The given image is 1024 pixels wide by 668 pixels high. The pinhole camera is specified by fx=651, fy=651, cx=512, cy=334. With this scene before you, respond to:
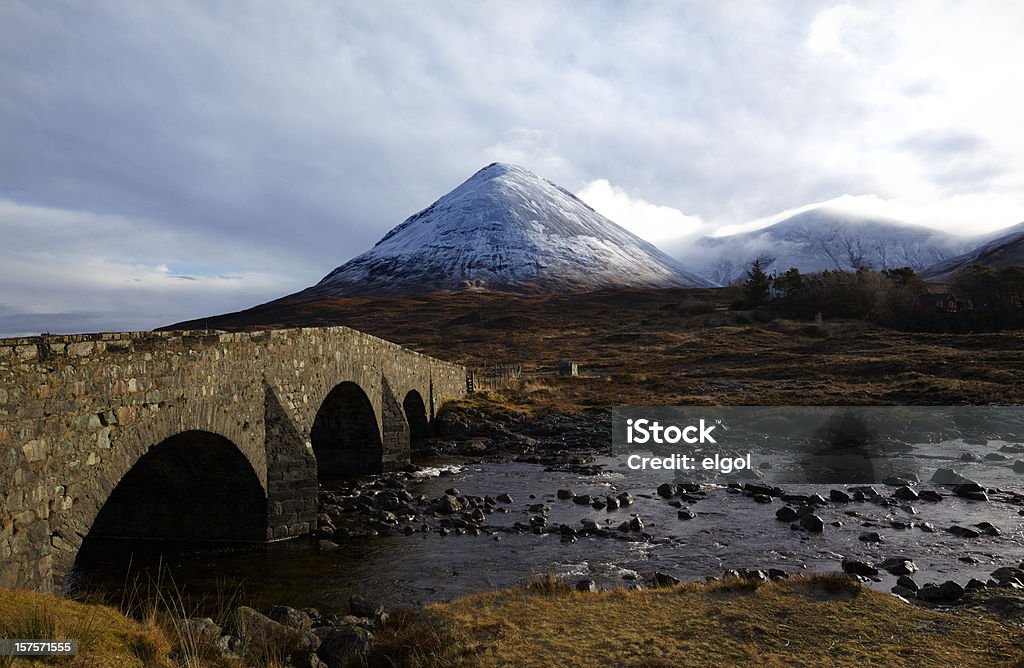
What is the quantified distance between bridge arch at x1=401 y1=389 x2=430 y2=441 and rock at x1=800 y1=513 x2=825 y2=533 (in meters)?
16.6

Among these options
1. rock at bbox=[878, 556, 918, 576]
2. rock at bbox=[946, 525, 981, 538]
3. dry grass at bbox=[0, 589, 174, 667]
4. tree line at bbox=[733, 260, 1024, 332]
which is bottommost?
rock at bbox=[946, 525, 981, 538]

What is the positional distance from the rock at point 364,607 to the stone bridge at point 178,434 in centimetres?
405

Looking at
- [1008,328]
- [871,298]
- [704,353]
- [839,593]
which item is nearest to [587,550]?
[839,593]

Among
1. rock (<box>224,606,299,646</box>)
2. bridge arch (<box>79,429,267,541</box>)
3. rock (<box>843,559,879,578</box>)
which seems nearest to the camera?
rock (<box>224,606,299,646</box>)

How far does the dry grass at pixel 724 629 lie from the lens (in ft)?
24.7

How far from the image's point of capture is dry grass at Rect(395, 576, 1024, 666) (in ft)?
24.7

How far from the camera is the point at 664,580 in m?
11.1

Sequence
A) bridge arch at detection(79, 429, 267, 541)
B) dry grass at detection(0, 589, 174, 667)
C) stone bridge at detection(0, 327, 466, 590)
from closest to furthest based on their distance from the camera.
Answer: dry grass at detection(0, 589, 174, 667) < stone bridge at detection(0, 327, 466, 590) < bridge arch at detection(79, 429, 267, 541)

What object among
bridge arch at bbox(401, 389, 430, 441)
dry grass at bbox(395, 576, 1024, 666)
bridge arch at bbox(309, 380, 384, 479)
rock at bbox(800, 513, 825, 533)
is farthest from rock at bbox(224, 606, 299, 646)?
bridge arch at bbox(401, 389, 430, 441)

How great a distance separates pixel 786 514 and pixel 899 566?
4.03m

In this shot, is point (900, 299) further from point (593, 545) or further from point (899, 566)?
point (593, 545)

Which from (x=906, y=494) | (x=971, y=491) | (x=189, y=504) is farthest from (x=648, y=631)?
(x=971, y=491)

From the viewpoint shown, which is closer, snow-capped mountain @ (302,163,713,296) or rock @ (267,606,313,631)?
rock @ (267,606,313,631)

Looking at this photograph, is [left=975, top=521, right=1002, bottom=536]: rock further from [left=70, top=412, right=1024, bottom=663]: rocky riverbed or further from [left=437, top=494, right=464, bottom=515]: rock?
[left=437, top=494, right=464, bottom=515]: rock
